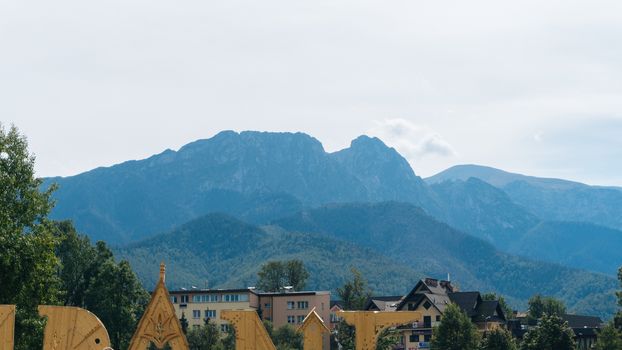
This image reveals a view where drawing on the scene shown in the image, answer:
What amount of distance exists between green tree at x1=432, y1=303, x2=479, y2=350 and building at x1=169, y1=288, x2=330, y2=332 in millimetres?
36695

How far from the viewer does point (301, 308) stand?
11275 cm

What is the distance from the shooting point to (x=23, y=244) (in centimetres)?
3728

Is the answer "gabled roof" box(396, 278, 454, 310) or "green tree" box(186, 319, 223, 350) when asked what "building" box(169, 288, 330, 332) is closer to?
"gabled roof" box(396, 278, 454, 310)

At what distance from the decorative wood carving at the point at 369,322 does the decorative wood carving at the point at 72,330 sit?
465 cm

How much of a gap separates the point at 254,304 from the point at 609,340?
162ft

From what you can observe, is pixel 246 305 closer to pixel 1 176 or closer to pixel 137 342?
pixel 1 176

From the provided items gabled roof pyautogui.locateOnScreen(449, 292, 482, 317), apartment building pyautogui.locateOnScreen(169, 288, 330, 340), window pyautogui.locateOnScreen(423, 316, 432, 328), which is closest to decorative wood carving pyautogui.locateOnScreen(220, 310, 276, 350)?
window pyautogui.locateOnScreen(423, 316, 432, 328)

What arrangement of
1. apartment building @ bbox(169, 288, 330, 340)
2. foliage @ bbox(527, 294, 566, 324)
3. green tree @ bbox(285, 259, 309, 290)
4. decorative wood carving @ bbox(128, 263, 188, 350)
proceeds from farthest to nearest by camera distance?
1. green tree @ bbox(285, 259, 309, 290)
2. foliage @ bbox(527, 294, 566, 324)
3. apartment building @ bbox(169, 288, 330, 340)
4. decorative wood carving @ bbox(128, 263, 188, 350)

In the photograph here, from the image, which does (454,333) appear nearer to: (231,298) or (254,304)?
(254,304)

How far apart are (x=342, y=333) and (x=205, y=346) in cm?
1234

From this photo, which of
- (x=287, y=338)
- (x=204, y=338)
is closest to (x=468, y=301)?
(x=287, y=338)

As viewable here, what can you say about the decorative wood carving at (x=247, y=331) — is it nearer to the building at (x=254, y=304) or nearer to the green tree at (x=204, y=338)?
the green tree at (x=204, y=338)

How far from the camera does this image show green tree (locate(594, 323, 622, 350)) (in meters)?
73.7

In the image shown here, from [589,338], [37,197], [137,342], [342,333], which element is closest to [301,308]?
[342,333]
